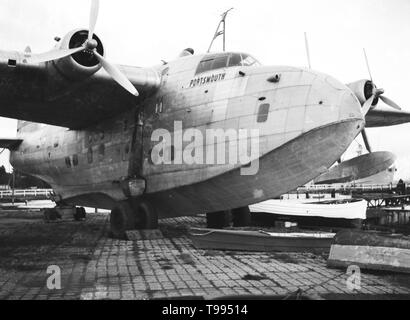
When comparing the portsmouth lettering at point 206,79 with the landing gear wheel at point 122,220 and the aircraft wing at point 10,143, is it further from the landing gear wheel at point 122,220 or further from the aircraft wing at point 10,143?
the aircraft wing at point 10,143

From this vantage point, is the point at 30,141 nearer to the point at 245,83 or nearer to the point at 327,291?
the point at 245,83

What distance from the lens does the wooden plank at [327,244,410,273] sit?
730 cm

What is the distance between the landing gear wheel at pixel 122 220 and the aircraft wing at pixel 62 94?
3395mm

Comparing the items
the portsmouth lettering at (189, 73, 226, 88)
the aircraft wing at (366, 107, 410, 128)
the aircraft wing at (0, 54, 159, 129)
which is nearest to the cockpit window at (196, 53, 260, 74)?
the portsmouth lettering at (189, 73, 226, 88)

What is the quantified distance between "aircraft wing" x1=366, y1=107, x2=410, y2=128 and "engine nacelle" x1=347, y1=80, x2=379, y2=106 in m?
2.77

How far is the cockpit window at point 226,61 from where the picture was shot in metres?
12.8

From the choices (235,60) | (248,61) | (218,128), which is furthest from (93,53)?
(248,61)

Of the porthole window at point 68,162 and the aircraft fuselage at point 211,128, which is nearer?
the aircraft fuselage at point 211,128

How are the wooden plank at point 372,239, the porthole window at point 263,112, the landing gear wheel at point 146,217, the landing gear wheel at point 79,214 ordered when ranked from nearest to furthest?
the wooden plank at point 372,239, the porthole window at point 263,112, the landing gear wheel at point 146,217, the landing gear wheel at point 79,214

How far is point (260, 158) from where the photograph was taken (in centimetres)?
1120

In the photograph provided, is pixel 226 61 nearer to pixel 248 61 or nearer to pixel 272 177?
pixel 248 61

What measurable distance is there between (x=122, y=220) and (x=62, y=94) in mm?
4303
